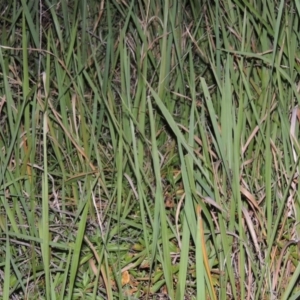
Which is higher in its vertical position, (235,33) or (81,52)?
(235,33)

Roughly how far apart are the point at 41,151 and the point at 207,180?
455mm

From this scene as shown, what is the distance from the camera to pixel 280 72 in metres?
1.32

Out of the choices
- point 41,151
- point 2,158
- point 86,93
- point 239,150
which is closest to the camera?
point 239,150

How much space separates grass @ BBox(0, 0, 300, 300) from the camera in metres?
1.16

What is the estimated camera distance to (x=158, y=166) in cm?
114

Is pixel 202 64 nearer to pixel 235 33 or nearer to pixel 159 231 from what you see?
pixel 235 33

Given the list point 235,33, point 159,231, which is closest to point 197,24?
point 235,33


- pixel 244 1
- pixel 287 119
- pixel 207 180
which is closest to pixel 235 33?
pixel 244 1

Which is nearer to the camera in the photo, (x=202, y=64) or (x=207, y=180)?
(x=207, y=180)

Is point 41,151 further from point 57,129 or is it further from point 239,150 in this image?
point 239,150

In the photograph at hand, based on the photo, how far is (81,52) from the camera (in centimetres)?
160

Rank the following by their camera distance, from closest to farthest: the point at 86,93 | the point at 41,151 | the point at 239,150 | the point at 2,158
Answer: the point at 239,150, the point at 2,158, the point at 41,151, the point at 86,93

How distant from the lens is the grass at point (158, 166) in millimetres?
1160

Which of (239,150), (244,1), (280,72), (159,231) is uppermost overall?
(244,1)
